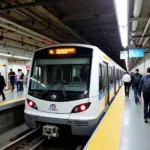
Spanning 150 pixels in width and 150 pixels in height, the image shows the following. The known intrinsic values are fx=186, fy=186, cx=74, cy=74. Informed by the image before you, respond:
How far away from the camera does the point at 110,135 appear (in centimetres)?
381

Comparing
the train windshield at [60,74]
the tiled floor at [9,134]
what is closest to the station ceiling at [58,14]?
the train windshield at [60,74]

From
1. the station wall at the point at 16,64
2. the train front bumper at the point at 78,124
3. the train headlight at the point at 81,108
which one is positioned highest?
the station wall at the point at 16,64

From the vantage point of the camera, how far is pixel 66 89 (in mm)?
4414

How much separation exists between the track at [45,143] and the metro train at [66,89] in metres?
0.55

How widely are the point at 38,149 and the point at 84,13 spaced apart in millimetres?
5226

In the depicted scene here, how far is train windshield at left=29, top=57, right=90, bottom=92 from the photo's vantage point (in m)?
4.46

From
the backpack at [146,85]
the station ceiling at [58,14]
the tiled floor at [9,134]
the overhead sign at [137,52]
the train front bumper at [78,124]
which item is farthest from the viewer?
the overhead sign at [137,52]

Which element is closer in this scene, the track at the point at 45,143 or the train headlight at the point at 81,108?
the train headlight at the point at 81,108

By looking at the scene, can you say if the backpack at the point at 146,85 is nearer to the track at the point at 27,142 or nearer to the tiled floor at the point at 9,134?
the track at the point at 27,142

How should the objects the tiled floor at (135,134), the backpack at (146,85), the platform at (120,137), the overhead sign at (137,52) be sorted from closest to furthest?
the platform at (120,137)
the tiled floor at (135,134)
the backpack at (146,85)
the overhead sign at (137,52)

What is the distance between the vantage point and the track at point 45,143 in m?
4.45

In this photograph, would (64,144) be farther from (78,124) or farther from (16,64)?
(16,64)

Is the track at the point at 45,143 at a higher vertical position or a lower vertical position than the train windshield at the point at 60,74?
lower

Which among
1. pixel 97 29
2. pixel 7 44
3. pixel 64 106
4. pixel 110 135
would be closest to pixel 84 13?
pixel 97 29
